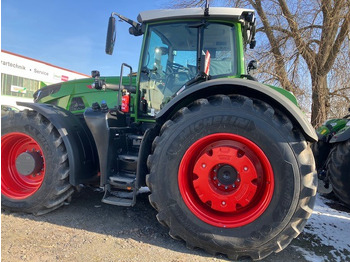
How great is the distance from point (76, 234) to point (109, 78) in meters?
2.39

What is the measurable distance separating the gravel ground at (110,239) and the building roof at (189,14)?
2.32 meters

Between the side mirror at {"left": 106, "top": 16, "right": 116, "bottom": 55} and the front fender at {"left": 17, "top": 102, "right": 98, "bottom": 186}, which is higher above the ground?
the side mirror at {"left": 106, "top": 16, "right": 116, "bottom": 55}

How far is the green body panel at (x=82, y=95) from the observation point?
4289 mm

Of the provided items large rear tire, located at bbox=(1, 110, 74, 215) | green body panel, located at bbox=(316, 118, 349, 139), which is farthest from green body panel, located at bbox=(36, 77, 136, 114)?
green body panel, located at bbox=(316, 118, 349, 139)

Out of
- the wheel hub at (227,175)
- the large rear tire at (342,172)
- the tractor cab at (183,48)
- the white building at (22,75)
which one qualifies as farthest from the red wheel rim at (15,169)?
the white building at (22,75)

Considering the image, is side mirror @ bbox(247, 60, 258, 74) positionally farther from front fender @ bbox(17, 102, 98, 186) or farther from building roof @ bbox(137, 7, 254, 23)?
front fender @ bbox(17, 102, 98, 186)

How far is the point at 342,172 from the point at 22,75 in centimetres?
2497

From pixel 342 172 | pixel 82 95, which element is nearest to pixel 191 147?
pixel 342 172

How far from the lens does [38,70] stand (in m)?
24.6

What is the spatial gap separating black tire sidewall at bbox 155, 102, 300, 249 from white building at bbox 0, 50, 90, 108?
21.4 meters

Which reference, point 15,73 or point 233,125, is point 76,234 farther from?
point 15,73

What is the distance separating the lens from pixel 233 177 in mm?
2580

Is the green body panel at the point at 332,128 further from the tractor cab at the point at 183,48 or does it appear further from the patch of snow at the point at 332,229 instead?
the tractor cab at the point at 183,48

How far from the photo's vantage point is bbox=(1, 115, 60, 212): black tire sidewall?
3.14m
